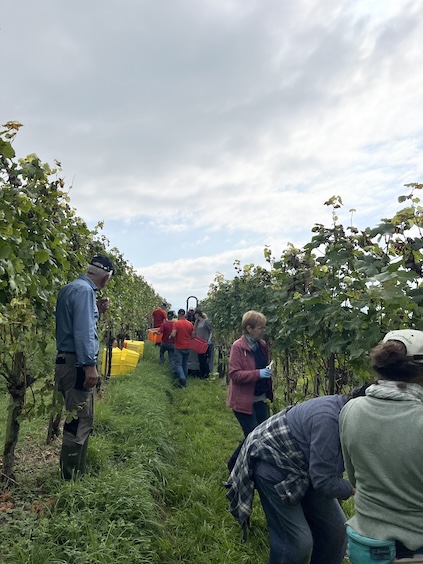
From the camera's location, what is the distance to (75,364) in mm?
3434

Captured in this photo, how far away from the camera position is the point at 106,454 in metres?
4.21

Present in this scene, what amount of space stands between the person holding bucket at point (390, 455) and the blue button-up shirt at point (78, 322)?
86.4 inches

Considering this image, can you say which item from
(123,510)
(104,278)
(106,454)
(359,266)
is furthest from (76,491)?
(359,266)

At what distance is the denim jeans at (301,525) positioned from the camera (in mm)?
2244

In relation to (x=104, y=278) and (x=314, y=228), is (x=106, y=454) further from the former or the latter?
(x=314, y=228)

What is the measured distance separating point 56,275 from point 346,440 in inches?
111

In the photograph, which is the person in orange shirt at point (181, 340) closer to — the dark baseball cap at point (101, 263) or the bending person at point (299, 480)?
the dark baseball cap at point (101, 263)

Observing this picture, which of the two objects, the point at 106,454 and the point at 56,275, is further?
the point at 106,454

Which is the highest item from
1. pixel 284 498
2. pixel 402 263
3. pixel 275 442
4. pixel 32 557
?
pixel 402 263

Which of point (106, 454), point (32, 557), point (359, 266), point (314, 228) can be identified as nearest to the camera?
point (32, 557)

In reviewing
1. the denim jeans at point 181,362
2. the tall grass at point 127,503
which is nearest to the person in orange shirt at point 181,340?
the denim jeans at point 181,362

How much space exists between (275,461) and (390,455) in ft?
2.57

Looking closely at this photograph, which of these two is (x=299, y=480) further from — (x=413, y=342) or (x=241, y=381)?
(x=241, y=381)

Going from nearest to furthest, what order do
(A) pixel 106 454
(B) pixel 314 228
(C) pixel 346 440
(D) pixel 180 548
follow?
(C) pixel 346 440, (D) pixel 180 548, (B) pixel 314 228, (A) pixel 106 454
